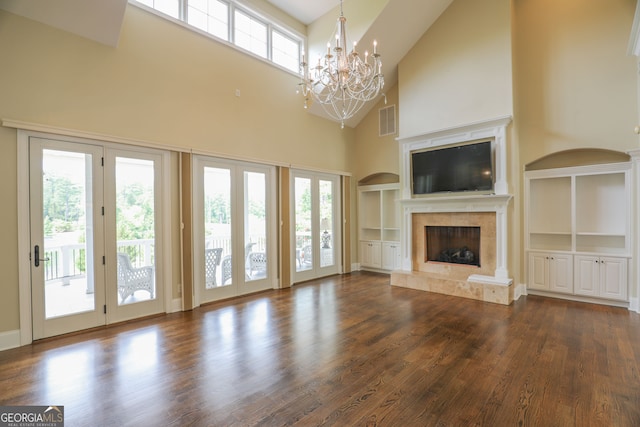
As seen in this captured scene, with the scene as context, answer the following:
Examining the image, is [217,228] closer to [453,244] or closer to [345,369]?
[345,369]

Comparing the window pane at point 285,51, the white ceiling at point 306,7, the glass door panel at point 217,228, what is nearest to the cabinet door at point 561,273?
the glass door panel at point 217,228

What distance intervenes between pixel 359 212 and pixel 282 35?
4526 mm

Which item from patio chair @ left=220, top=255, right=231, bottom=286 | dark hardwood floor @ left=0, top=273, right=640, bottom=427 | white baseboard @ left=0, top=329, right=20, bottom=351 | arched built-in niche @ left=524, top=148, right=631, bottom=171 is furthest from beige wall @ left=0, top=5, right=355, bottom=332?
arched built-in niche @ left=524, top=148, right=631, bottom=171

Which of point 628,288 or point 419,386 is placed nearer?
point 419,386

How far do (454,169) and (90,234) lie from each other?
236 inches

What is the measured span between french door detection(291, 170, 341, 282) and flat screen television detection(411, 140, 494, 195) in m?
2.06

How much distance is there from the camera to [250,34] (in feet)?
19.2

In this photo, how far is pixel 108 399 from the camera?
2.42 m

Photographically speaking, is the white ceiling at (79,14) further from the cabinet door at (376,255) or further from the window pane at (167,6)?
the cabinet door at (376,255)

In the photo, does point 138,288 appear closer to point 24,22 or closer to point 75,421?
point 75,421

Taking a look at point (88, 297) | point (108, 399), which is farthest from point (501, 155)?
point (88, 297)

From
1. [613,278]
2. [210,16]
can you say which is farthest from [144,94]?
[613,278]

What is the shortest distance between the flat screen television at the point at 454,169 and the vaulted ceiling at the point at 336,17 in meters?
2.28

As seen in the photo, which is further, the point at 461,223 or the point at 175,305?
the point at 461,223
